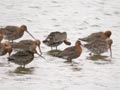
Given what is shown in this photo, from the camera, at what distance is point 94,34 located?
62.0 feet

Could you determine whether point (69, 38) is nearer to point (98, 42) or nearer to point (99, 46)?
point (98, 42)

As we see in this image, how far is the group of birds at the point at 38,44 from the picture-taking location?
16.0m

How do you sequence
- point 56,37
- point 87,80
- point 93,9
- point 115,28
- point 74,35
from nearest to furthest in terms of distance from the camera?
point 87,80
point 56,37
point 74,35
point 115,28
point 93,9

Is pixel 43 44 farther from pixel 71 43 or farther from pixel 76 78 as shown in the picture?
pixel 76 78

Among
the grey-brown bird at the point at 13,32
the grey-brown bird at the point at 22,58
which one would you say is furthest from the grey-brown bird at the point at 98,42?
the grey-brown bird at the point at 22,58

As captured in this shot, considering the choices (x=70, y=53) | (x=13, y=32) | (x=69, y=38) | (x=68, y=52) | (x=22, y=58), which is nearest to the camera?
(x=22, y=58)

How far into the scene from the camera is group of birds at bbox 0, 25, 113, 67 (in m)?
16.0

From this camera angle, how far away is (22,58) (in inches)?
623

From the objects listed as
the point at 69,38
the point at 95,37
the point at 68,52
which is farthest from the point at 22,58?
the point at 69,38

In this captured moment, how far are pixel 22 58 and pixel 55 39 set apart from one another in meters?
2.59

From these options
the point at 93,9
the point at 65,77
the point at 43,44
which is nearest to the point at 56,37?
the point at 43,44

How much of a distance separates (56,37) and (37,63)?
1.99 metres

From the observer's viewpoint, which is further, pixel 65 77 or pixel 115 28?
pixel 115 28

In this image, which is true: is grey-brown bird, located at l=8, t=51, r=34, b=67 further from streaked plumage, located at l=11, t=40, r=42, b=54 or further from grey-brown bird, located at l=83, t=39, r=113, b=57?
grey-brown bird, located at l=83, t=39, r=113, b=57
